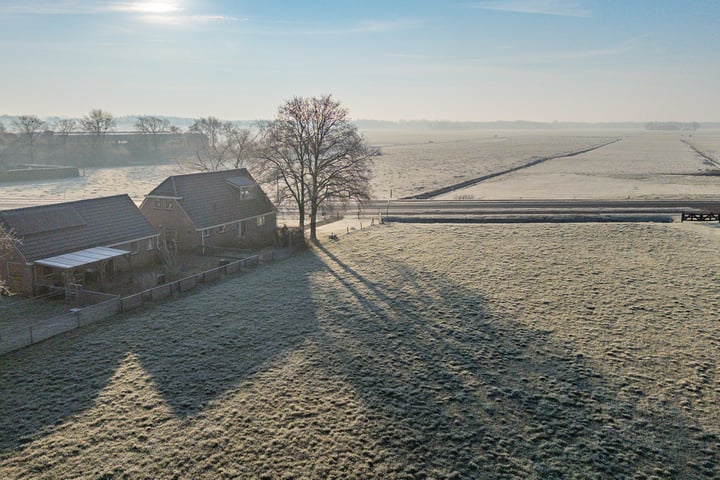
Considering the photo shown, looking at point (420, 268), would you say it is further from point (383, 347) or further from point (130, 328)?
point (130, 328)

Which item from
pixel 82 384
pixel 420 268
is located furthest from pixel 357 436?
pixel 420 268

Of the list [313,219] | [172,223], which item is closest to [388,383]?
[172,223]

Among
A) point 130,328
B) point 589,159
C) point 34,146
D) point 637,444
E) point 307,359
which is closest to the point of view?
point 637,444

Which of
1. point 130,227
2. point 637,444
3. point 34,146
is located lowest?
point 637,444

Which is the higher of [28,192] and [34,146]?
[34,146]

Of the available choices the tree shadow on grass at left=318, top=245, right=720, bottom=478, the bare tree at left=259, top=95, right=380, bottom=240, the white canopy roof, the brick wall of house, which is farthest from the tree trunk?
the tree shadow on grass at left=318, top=245, right=720, bottom=478

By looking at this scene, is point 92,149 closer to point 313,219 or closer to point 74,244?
point 313,219

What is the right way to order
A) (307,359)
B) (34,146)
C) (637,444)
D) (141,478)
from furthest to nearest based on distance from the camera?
(34,146), (307,359), (637,444), (141,478)
